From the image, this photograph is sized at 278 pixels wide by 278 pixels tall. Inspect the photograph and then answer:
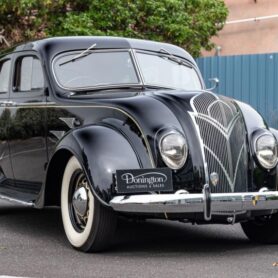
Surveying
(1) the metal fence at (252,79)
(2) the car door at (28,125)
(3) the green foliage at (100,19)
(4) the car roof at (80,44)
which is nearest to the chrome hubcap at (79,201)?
(2) the car door at (28,125)

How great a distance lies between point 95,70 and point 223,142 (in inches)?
70.3

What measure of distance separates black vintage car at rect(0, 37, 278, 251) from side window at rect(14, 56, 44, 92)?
0.13m

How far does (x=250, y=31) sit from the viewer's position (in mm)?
26078

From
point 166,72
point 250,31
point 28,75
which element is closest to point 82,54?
point 28,75

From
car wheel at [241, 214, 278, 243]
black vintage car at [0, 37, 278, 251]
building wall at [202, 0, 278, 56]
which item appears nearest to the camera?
black vintage car at [0, 37, 278, 251]

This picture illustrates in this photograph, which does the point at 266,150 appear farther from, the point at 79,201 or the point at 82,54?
the point at 82,54

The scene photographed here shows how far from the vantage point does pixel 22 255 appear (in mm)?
6348

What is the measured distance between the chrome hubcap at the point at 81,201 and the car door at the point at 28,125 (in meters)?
0.77

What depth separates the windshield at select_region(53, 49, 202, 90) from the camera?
7348 millimetres

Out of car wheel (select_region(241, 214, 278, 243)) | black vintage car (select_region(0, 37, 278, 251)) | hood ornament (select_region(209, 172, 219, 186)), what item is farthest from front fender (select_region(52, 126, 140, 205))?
car wheel (select_region(241, 214, 278, 243))

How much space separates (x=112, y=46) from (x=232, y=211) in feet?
7.83

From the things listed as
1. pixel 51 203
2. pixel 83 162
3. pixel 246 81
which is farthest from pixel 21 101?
pixel 246 81

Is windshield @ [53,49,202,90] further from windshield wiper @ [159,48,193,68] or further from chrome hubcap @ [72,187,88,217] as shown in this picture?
chrome hubcap @ [72,187,88,217]

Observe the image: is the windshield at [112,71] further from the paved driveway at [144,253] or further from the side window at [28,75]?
the paved driveway at [144,253]
